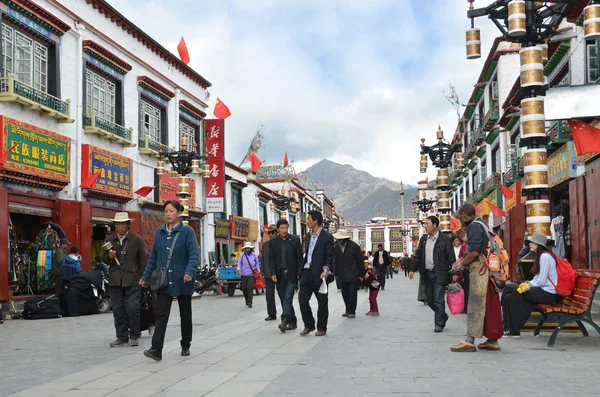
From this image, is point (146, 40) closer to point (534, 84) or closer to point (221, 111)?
point (221, 111)

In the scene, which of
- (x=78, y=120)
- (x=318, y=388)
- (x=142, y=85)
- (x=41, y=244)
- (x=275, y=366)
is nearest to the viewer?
(x=318, y=388)

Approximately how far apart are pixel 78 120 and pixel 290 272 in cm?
1125

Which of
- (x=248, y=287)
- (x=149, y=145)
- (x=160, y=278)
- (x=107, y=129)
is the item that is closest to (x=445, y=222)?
(x=248, y=287)

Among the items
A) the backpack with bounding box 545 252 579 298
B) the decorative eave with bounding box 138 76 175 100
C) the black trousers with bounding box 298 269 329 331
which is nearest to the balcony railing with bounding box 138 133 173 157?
the decorative eave with bounding box 138 76 175 100

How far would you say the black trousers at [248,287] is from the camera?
1694cm

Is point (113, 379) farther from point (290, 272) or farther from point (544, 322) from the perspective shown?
point (544, 322)

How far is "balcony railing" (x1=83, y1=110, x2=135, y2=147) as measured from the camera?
20266 mm

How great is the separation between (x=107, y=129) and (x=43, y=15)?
15.3ft

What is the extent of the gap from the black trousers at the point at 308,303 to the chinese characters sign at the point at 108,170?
1168cm

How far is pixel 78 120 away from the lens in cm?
1969

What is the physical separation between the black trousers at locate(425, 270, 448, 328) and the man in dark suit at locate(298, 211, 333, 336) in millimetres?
1749

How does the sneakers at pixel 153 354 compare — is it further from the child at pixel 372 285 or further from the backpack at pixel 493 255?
the child at pixel 372 285

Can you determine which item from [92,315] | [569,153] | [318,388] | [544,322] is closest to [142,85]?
[92,315]

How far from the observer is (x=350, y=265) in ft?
42.2
